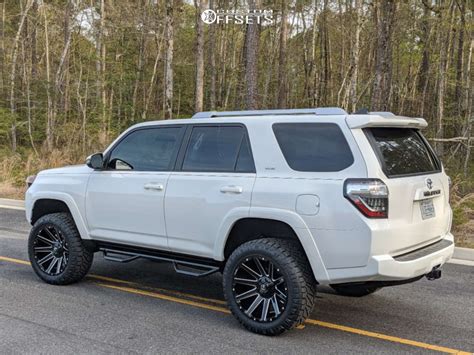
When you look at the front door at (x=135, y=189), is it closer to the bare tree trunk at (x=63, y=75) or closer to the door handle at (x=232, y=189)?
the door handle at (x=232, y=189)

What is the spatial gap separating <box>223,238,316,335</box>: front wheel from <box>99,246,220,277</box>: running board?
0.42 metres

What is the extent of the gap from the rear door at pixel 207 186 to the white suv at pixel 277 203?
11mm

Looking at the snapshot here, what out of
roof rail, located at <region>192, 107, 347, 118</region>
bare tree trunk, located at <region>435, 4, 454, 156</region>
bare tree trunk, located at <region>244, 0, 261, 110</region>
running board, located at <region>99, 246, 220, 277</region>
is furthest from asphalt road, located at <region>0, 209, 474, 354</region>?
bare tree trunk, located at <region>435, 4, 454, 156</region>

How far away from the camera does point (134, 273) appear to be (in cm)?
648

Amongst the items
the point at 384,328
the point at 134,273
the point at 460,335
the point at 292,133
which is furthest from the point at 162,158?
the point at 460,335

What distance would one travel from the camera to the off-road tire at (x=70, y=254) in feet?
18.7

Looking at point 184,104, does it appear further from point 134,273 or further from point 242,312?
point 242,312

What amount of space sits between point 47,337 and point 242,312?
1.68m

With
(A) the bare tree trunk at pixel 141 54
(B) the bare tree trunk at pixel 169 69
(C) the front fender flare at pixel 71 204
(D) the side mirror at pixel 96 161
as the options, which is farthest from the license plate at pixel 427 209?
(A) the bare tree trunk at pixel 141 54

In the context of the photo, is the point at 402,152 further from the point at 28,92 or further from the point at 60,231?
the point at 28,92

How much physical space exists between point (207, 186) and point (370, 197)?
155 cm

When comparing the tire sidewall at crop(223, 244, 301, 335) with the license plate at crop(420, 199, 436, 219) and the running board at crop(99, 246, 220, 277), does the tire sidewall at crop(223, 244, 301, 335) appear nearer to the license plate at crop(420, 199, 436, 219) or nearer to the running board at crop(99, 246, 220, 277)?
the running board at crop(99, 246, 220, 277)

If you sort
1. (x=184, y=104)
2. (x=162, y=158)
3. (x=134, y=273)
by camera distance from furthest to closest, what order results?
(x=184, y=104)
(x=134, y=273)
(x=162, y=158)

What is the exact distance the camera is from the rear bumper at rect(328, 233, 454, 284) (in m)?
3.85
